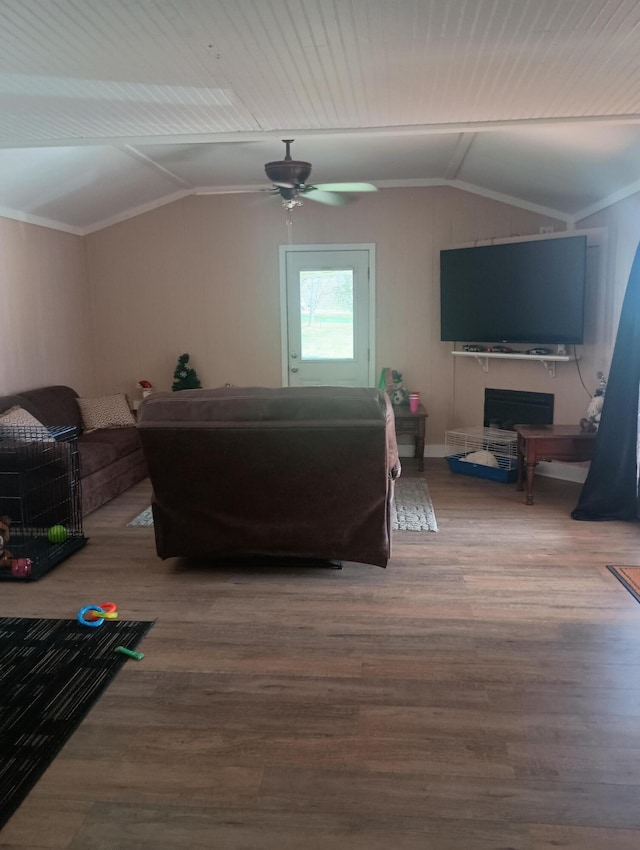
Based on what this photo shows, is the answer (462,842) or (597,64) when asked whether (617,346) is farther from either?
(462,842)

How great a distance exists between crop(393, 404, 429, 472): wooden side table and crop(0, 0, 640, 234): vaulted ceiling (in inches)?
101

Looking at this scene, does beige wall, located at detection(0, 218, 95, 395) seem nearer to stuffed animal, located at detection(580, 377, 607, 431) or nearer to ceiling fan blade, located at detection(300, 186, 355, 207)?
ceiling fan blade, located at detection(300, 186, 355, 207)

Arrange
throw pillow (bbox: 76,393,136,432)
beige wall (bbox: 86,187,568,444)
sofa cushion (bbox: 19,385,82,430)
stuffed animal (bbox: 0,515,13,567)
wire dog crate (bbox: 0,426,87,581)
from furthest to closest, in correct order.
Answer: beige wall (bbox: 86,187,568,444) < throw pillow (bbox: 76,393,136,432) < sofa cushion (bbox: 19,385,82,430) < wire dog crate (bbox: 0,426,87,581) < stuffed animal (bbox: 0,515,13,567)

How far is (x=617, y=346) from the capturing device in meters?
4.40

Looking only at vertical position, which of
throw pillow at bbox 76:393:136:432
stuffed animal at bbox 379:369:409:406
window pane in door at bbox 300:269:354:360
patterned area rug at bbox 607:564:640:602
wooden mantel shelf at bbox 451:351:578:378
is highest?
window pane in door at bbox 300:269:354:360

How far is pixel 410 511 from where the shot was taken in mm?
4793

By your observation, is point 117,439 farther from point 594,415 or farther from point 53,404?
point 594,415

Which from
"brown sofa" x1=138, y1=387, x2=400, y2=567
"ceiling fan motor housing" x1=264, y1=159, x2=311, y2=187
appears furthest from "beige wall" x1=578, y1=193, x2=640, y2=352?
"brown sofa" x1=138, y1=387, x2=400, y2=567

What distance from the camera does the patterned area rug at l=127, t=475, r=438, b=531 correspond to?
14.7ft

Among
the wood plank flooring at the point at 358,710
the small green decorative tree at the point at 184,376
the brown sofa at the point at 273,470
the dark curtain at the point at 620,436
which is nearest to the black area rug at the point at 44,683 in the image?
the wood plank flooring at the point at 358,710

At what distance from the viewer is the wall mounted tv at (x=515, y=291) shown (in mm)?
5305

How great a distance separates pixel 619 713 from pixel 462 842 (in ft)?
2.92

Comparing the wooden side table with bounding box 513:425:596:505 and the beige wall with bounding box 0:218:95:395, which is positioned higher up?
the beige wall with bounding box 0:218:95:395

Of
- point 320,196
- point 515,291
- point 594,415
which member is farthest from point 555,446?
point 320,196
